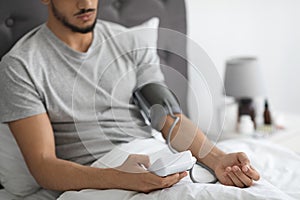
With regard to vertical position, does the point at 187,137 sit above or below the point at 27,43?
below

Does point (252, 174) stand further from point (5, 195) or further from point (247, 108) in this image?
point (247, 108)

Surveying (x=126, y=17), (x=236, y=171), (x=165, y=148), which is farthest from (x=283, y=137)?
(x=165, y=148)

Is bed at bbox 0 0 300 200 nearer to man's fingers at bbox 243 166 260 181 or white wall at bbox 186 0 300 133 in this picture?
man's fingers at bbox 243 166 260 181

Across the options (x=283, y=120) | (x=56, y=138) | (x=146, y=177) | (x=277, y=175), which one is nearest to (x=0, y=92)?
(x=56, y=138)

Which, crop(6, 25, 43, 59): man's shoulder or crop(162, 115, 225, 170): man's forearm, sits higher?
crop(6, 25, 43, 59): man's shoulder

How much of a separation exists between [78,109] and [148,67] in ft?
0.86

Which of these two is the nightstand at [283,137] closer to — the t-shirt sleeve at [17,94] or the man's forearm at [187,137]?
the man's forearm at [187,137]

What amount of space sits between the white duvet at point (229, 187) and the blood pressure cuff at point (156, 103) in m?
0.06

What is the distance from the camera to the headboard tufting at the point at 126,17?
144cm

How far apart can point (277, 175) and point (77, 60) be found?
0.73 meters

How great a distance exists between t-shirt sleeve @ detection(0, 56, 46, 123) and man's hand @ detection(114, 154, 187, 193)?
35 centimetres

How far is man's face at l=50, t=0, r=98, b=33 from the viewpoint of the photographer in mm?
1586

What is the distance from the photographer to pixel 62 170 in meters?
1.44

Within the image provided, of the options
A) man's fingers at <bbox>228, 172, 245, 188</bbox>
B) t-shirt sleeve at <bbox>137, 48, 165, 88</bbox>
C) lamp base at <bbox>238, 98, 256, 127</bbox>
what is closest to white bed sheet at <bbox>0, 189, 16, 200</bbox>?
t-shirt sleeve at <bbox>137, 48, 165, 88</bbox>
